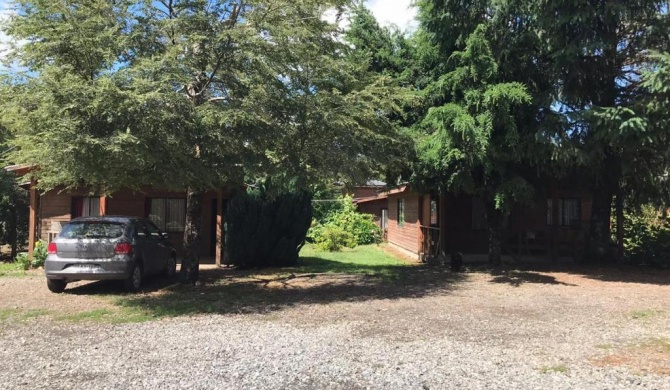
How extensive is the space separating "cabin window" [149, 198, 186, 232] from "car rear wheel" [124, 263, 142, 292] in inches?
282

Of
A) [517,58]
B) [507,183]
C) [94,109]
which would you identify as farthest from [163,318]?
[517,58]

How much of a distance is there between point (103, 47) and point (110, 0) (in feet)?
3.58

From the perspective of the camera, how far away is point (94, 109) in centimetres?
832

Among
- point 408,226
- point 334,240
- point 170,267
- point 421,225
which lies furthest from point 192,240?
point 334,240

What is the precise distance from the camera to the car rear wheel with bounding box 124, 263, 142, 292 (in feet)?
34.8

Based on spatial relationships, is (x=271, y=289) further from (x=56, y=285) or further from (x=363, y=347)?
(x=363, y=347)

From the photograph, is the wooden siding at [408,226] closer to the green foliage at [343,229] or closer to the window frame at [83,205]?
the green foliage at [343,229]

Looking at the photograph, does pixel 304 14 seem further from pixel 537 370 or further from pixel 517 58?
pixel 537 370

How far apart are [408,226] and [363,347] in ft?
52.2

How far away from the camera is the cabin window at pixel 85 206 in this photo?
57.3 ft

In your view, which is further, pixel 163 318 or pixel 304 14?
pixel 304 14

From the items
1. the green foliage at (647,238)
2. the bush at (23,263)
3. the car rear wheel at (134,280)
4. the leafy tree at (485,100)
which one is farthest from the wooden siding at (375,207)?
the car rear wheel at (134,280)

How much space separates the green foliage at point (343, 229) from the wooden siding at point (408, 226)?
79.5 inches

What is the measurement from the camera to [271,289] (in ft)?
38.1
